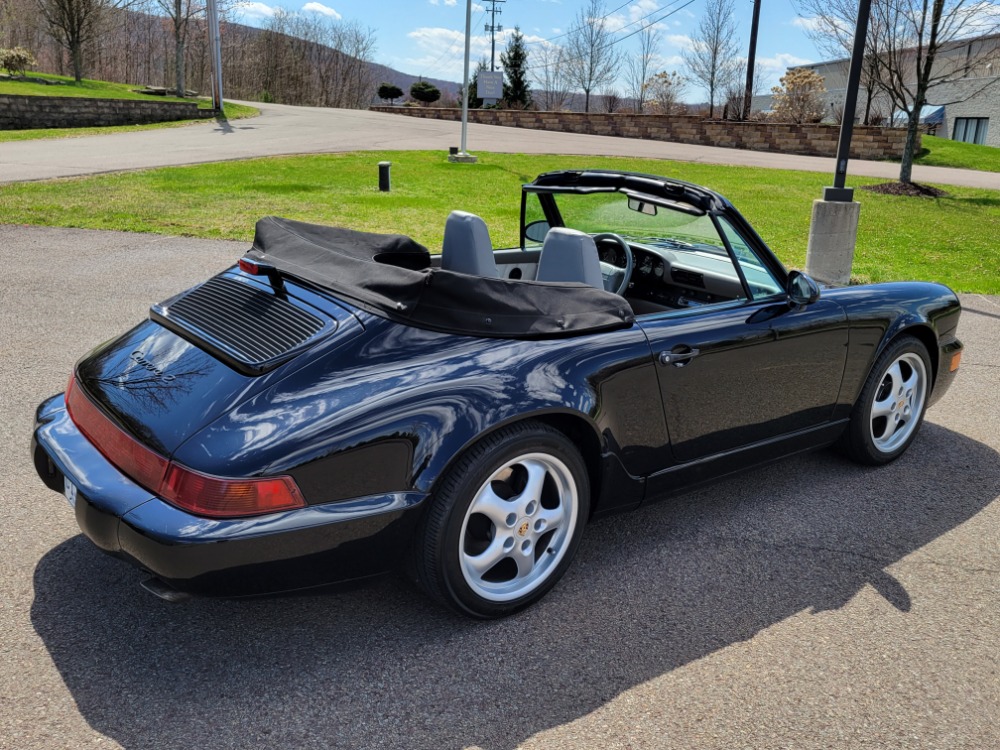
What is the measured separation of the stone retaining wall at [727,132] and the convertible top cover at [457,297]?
2646cm

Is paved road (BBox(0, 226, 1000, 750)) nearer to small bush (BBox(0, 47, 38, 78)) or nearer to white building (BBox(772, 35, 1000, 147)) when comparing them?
small bush (BBox(0, 47, 38, 78))

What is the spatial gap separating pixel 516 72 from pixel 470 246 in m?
50.8

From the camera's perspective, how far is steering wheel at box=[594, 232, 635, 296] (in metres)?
4.01

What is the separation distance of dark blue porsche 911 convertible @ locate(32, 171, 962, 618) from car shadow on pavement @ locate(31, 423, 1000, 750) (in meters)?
0.25

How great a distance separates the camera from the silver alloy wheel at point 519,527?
2.91 meters

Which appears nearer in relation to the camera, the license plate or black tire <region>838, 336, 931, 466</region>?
the license plate

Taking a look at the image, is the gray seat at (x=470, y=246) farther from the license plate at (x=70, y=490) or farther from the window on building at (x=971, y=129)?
the window on building at (x=971, y=129)

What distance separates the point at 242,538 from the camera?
244 centimetres

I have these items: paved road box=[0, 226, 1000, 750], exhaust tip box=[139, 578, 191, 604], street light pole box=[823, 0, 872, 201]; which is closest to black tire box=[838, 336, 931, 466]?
paved road box=[0, 226, 1000, 750]

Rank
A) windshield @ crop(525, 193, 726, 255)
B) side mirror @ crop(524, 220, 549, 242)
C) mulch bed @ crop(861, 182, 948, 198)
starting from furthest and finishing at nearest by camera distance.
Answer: mulch bed @ crop(861, 182, 948, 198), side mirror @ crop(524, 220, 549, 242), windshield @ crop(525, 193, 726, 255)

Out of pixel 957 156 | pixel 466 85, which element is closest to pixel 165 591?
pixel 466 85

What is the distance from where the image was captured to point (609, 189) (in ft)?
13.3

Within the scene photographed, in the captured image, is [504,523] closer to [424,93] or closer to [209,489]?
[209,489]

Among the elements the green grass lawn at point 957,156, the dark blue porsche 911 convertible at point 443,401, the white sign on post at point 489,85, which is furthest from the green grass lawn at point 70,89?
the dark blue porsche 911 convertible at point 443,401
